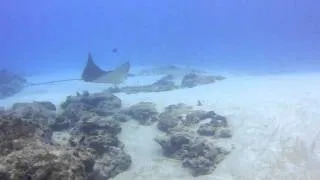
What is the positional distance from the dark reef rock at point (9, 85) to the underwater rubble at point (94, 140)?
10851 mm

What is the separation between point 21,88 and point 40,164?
2164 centimetres

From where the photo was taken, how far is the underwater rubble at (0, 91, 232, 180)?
4.27 m

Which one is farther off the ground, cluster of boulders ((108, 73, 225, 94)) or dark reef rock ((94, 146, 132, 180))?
cluster of boulders ((108, 73, 225, 94))

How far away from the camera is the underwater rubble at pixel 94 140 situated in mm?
4273

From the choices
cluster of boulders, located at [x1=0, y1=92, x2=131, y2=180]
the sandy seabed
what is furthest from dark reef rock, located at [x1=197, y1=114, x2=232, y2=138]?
cluster of boulders, located at [x1=0, y1=92, x2=131, y2=180]

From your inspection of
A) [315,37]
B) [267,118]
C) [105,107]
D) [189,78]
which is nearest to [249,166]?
[267,118]

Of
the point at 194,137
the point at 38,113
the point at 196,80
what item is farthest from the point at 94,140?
the point at 196,80

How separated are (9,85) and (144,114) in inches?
636

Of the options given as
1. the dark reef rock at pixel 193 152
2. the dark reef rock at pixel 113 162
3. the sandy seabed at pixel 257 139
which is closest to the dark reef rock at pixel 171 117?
the sandy seabed at pixel 257 139

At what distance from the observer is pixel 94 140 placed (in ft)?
24.5

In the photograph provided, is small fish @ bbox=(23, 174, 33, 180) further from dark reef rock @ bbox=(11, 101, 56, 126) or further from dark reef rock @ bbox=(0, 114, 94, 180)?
dark reef rock @ bbox=(11, 101, 56, 126)

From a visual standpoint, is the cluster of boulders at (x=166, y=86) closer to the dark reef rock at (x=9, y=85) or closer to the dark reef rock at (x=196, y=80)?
the dark reef rock at (x=196, y=80)

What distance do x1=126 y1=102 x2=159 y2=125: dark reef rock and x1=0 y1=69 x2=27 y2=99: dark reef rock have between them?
514 inches

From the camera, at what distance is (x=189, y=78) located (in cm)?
1984
